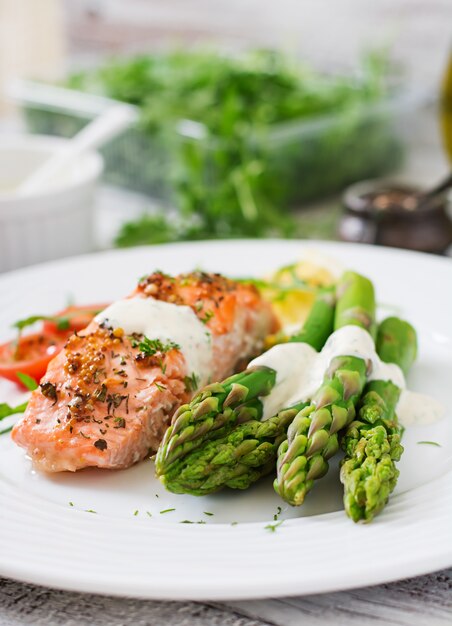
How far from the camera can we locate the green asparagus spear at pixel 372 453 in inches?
89.5

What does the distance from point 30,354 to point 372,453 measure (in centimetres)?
157

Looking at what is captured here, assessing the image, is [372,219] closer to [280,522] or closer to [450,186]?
[450,186]

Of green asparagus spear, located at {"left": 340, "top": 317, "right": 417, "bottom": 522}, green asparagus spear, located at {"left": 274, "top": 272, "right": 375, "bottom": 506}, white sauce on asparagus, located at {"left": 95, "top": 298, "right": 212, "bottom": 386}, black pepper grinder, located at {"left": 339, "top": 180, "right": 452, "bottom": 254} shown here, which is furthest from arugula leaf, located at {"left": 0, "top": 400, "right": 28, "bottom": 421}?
black pepper grinder, located at {"left": 339, "top": 180, "right": 452, "bottom": 254}

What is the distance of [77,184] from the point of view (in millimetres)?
4656

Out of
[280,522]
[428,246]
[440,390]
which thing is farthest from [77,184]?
[280,522]

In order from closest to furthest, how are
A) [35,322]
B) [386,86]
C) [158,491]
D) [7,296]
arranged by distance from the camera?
[158,491] → [35,322] → [7,296] → [386,86]

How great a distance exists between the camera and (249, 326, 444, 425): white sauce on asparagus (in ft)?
8.95

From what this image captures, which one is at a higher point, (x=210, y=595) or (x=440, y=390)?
(x=210, y=595)

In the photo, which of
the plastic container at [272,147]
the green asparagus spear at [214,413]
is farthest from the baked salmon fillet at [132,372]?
the plastic container at [272,147]

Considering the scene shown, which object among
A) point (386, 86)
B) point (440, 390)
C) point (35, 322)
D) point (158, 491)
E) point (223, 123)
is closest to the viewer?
point (158, 491)

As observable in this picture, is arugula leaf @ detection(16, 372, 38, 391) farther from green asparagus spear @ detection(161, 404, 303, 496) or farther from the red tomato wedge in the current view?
green asparagus spear @ detection(161, 404, 303, 496)

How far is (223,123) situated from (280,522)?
3.25 metres

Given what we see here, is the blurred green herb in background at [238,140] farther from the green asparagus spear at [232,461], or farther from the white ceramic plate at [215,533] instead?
the green asparagus spear at [232,461]

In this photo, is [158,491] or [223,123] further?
[223,123]
